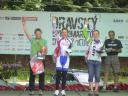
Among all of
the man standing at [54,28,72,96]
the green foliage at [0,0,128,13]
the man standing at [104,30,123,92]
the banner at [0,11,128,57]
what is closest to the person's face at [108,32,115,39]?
the man standing at [104,30,123,92]

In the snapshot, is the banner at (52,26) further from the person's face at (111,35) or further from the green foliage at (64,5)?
the green foliage at (64,5)

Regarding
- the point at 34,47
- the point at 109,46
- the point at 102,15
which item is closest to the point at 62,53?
the point at 34,47

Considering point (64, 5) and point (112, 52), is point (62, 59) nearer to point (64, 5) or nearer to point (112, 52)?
point (112, 52)

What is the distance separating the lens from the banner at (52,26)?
1535 centimetres

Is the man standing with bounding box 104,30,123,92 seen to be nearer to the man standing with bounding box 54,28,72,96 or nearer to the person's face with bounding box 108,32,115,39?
the person's face with bounding box 108,32,115,39

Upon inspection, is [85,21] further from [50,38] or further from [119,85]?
[119,85]

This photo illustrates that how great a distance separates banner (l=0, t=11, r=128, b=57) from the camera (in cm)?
1535

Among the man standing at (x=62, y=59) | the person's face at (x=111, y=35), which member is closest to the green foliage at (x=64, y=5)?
the person's face at (x=111, y=35)

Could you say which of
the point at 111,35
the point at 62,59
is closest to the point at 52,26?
the point at 111,35

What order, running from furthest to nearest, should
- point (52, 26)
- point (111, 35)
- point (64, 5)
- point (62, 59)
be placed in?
point (64, 5) < point (52, 26) < point (111, 35) < point (62, 59)

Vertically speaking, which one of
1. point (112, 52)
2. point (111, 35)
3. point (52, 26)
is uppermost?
point (52, 26)

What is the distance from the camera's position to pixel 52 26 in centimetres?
1552

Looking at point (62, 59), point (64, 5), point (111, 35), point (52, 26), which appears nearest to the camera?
point (62, 59)

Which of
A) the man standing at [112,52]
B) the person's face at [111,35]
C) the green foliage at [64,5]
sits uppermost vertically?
the green foliage at [64,5]
